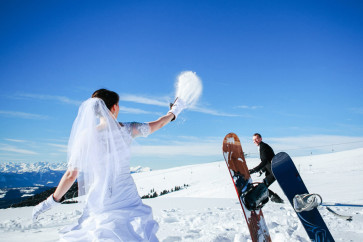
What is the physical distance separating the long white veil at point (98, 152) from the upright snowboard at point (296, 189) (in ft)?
10.2

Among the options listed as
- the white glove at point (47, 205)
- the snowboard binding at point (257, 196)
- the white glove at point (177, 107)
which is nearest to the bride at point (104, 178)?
the white glove at point (47, 205)

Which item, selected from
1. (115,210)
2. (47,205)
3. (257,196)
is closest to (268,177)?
(257,196)

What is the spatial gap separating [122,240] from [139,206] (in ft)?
1.16

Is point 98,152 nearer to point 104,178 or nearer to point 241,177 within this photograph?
point 104,178

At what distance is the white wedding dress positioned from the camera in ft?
5.87

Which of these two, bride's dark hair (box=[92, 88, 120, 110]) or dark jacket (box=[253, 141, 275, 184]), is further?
dark jacket (box=[253, 141, 275, 184])

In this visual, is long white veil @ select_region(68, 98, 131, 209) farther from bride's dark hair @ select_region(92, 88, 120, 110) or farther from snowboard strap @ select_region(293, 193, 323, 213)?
snowboard strap @ select_region(293, 193, 323, 213)

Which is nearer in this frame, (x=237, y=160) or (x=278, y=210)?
(x=237, y=160)

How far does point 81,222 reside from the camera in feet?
6.41

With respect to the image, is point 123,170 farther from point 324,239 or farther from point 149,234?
point 324,239

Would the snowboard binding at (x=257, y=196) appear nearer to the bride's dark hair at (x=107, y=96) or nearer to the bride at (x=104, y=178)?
the bride at (x=104, y=178)

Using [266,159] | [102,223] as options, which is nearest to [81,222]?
[102,223]

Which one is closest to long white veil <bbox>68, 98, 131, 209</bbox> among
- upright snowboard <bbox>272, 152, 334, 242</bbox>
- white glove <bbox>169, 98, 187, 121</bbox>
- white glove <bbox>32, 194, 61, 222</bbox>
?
white glove <bbox>32, 194, 61, 222</bbox>

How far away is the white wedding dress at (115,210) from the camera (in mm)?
1789
